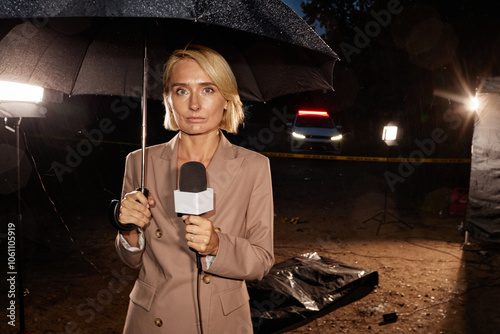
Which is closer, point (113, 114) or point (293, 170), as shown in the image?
point (293, 170)

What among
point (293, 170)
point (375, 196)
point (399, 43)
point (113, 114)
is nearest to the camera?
point (375, 196)

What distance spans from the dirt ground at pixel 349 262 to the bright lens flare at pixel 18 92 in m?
2.60

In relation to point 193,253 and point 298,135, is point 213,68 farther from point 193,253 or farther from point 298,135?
point 298,135

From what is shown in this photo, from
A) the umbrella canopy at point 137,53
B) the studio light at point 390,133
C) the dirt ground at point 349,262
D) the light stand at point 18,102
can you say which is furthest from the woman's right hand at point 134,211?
the studio light at point 390,133

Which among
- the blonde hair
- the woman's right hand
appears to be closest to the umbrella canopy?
the blonde hair

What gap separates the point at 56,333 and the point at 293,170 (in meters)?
11.8

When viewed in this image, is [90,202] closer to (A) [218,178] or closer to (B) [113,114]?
(A) [218,178]

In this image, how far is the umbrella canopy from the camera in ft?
6.36

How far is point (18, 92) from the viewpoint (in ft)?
13.5

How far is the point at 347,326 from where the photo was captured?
15.3 ft

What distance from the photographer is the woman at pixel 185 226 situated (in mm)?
1842

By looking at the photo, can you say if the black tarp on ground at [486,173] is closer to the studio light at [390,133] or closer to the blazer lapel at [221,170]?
the studio light at [390,133]

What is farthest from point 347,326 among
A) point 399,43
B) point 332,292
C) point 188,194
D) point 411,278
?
point 399,43

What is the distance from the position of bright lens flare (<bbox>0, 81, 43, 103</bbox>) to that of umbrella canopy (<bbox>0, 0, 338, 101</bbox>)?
7.12 feet
